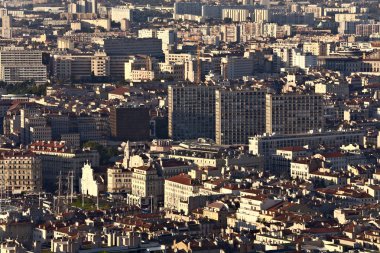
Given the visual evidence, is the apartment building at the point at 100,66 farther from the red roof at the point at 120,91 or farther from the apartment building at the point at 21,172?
the apartment building at the point at 21,172

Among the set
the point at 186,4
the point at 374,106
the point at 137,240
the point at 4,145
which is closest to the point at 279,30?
the point at 186,4

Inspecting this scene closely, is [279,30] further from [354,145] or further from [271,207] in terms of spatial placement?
[271,207]

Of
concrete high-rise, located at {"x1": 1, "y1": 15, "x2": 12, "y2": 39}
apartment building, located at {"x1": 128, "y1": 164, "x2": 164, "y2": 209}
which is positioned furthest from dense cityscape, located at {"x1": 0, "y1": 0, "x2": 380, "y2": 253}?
concrete high-rise, located at {"x1": 1, "y1": 15, "x2": 12, "y2": 39}

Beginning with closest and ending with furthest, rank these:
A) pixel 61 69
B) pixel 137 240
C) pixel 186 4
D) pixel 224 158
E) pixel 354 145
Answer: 1. pixel 137 240
2. pixel 224 158
3. pixel 354 145
4. pixel 61 69
5. pixel 186 4

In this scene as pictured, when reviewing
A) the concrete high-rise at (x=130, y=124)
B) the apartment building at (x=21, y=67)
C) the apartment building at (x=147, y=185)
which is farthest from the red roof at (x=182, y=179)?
the apartment building at (x=21, y=67)

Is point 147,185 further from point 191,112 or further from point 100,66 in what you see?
point 100,66

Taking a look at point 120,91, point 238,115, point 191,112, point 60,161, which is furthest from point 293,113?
point 120,91
